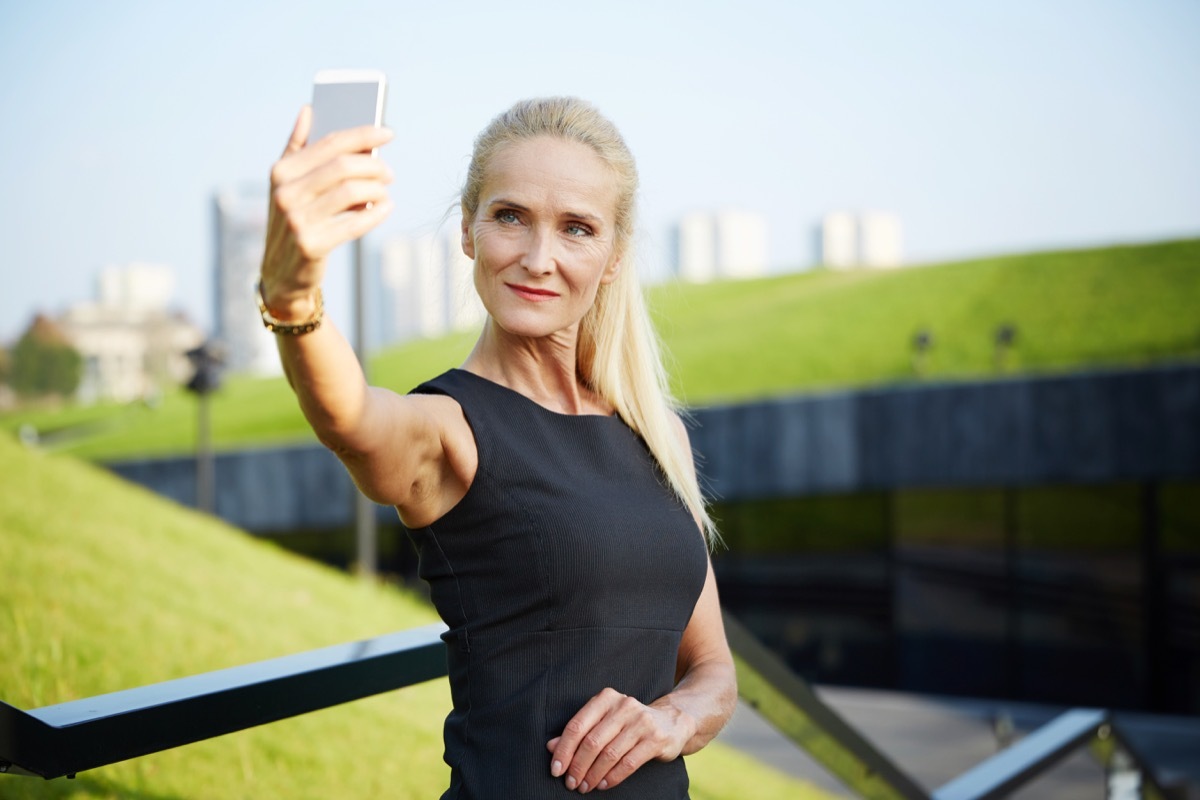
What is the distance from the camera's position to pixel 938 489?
616 inches

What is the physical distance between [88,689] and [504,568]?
2.09m

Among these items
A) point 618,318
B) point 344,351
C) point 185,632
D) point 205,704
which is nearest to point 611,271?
point 618,318

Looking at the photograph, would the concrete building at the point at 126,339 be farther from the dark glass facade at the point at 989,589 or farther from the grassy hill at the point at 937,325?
the dark glass facade at the point at 989,589

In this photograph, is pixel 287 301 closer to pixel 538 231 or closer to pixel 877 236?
pixel 538 231

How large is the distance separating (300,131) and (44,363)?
179 ft

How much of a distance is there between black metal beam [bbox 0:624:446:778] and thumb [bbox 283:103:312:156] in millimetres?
752

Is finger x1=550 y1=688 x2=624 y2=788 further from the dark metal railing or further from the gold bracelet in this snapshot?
the gold bracelet

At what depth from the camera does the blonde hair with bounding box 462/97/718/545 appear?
169 cm

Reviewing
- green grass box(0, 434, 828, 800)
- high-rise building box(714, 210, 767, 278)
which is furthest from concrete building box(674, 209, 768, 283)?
green grass box(0, 434, 828, 800)

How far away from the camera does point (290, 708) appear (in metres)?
1.87

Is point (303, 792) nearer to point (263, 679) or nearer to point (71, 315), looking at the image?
point (263, 679)

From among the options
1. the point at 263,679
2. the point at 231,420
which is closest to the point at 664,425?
the point at 263,679

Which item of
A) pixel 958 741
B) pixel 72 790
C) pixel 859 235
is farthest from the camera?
pixel 859 235

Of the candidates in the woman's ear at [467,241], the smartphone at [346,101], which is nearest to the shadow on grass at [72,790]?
the woman's ear at [467,241]
